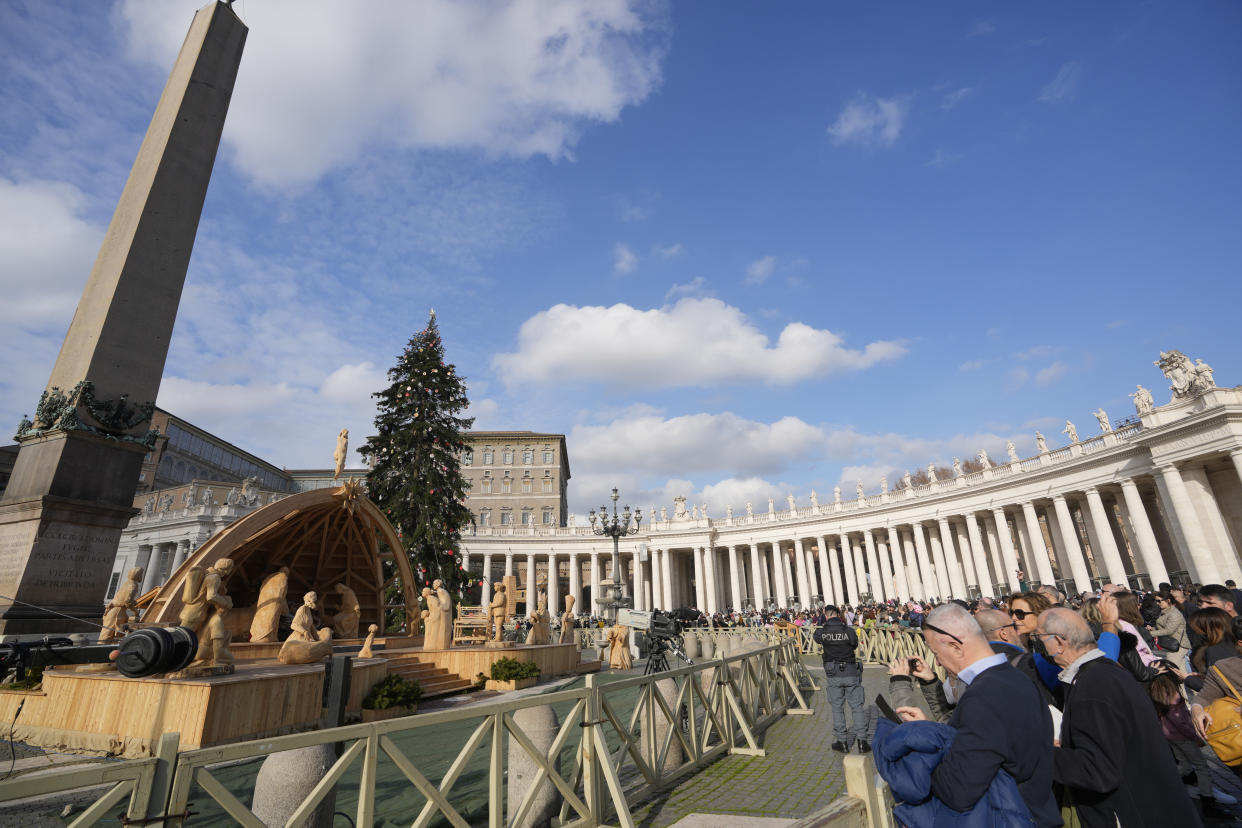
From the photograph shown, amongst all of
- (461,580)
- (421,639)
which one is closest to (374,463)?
(461,580)

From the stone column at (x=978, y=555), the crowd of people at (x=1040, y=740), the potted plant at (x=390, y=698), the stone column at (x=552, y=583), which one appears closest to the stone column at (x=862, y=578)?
the stone column at (x=978, y=555)

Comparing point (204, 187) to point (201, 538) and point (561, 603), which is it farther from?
point (561, 603)

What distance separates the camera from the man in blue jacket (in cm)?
249

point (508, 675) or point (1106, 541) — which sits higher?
point (1106, 541)

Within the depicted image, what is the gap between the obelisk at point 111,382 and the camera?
9102mm

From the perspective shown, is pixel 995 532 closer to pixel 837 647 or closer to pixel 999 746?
pixel 837 647

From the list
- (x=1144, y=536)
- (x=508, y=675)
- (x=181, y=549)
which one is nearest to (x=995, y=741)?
(x=508, y=675)

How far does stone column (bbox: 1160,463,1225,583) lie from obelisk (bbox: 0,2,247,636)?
137 ft

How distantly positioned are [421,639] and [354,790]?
1189 centimetres

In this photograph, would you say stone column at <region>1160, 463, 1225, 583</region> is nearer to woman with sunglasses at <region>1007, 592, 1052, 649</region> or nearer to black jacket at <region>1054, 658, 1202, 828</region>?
woman with sunglasses at <region>1007, 592, 1052, 649</region>

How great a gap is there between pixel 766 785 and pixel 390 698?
7.21 m

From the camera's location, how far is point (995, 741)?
2.50 meters

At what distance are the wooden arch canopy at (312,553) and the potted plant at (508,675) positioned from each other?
4.60 metres

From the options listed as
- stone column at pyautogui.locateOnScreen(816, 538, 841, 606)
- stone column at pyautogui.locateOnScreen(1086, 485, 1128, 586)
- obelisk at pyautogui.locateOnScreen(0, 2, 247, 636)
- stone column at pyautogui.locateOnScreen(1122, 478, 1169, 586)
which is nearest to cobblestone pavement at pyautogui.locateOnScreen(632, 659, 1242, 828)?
obelisk at pyautogui.locateOnScreen(0, 2, 247, 636)
